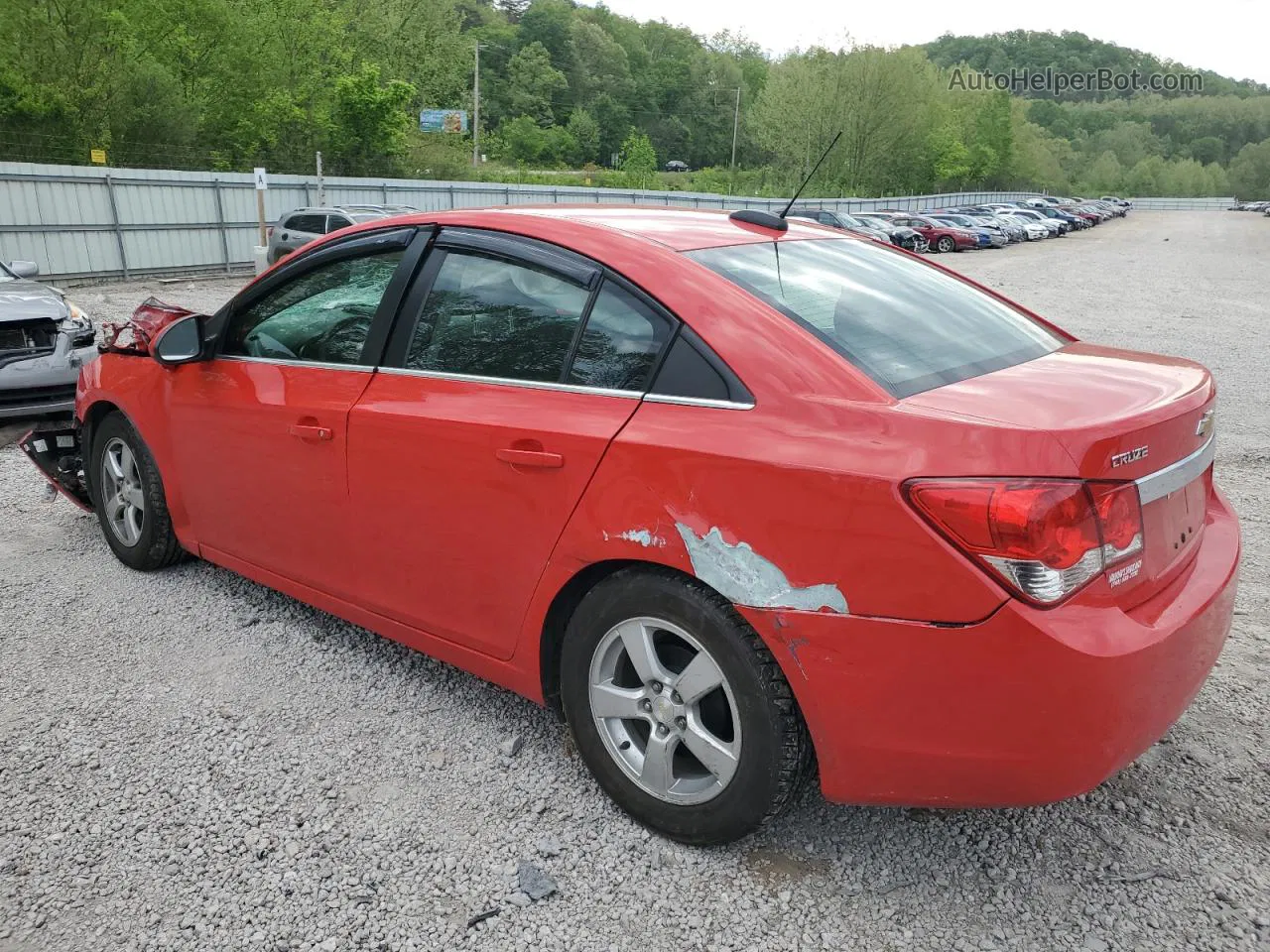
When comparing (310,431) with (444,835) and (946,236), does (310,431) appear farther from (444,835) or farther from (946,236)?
(946,236)

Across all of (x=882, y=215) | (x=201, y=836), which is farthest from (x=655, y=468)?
(x=882, y=215)

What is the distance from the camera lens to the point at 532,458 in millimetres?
2545

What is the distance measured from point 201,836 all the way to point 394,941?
704 millimetres

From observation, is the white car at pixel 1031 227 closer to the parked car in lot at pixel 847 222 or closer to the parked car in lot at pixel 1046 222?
the parked car in lot at pixel 1046 222

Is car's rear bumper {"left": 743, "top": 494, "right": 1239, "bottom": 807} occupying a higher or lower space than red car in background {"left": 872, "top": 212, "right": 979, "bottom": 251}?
higher

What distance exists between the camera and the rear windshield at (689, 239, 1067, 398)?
2398 millimetres

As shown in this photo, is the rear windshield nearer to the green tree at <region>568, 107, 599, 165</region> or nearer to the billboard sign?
the billboard sign

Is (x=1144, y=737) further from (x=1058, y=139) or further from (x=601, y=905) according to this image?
(x=1058, y=139)

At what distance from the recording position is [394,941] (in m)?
2.21

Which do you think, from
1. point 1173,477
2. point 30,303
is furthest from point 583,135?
point 1173,477

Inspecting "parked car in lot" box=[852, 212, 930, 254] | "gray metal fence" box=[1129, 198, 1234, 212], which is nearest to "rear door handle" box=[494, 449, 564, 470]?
"parked car in lot" box=[852, 212, 930, 254]

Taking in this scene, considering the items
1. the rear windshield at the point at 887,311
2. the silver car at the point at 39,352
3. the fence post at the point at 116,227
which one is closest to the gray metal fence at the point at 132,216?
the fence post at the point at 116,227

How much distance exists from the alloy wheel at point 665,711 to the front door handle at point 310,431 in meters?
1.23

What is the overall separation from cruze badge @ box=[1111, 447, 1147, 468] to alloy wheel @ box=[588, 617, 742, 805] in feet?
3.21
